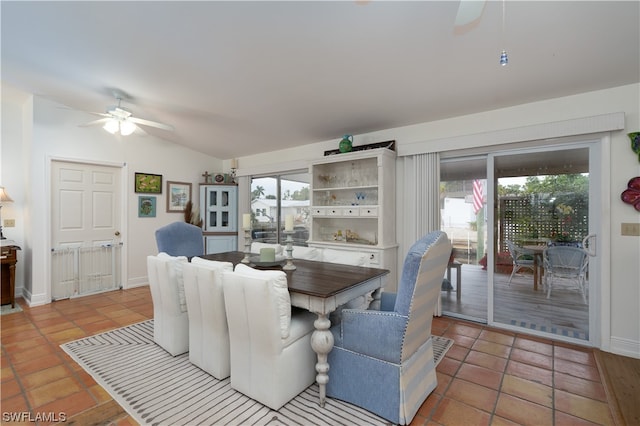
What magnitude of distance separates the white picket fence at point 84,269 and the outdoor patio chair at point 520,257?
568 centimetres

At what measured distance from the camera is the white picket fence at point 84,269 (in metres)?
4.26

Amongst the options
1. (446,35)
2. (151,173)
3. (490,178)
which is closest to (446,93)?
(446,35)

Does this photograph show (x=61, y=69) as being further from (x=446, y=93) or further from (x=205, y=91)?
(x=446, y=93)

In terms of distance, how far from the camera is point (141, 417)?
1.81 meters

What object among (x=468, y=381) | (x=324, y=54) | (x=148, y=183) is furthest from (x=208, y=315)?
(x=148, y=183)

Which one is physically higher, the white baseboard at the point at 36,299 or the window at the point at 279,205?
the window at the point at 279,205

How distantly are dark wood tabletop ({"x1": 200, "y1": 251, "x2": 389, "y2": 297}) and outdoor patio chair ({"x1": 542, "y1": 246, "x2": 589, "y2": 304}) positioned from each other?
199cm

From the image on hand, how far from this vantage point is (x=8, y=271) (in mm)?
3934

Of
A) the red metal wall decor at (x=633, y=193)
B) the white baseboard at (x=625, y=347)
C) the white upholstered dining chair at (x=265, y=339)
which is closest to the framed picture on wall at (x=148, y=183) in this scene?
the white upholstered dining chair at (x=265, y=339)

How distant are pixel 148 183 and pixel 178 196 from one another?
0.56 m

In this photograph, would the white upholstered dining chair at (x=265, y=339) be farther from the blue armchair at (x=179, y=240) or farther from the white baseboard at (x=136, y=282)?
the white baseboard at (x=136, y=282)

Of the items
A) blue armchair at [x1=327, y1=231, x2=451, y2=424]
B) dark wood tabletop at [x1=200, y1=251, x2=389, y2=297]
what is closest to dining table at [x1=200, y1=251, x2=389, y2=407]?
dark wood tabletop at [x1=200, y1=251, x2=389, y2=297]

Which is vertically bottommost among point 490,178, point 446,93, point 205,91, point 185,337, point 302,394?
point 302,394

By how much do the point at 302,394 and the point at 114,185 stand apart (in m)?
4.61
